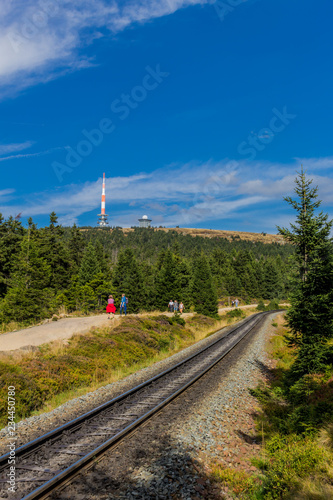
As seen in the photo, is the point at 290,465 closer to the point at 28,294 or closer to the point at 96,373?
the point at 96,373

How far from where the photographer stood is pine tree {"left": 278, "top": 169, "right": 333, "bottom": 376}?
1022 centimetres

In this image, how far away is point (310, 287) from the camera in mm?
10727

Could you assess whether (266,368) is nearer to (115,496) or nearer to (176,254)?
(115,496)

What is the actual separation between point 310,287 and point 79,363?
9.61 metres

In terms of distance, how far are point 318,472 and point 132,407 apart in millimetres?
5105

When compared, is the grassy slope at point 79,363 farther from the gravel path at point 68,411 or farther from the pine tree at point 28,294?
the pine tree at point 28,294

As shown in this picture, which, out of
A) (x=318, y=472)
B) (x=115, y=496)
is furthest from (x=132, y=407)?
(x=318, y=472)

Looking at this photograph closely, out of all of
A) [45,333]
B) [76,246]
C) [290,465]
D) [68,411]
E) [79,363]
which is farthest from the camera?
[76,246]

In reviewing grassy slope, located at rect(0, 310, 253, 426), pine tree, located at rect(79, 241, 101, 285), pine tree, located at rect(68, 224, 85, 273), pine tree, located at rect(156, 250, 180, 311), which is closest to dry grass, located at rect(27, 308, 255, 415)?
grassy slope, located at rect(0, 310, 253, 426)

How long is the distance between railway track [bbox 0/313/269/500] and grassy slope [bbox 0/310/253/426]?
6.99ft

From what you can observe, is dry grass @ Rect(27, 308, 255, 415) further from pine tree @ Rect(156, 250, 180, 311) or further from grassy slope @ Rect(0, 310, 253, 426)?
pine tree @ Rect(156, 250, 180, 311)

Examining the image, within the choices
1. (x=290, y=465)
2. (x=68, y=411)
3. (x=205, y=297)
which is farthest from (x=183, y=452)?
(x=205, y=297)

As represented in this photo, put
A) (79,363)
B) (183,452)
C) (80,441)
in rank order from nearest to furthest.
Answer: (183,452) < (80,441) < (79,363)

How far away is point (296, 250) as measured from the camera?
11.7m
